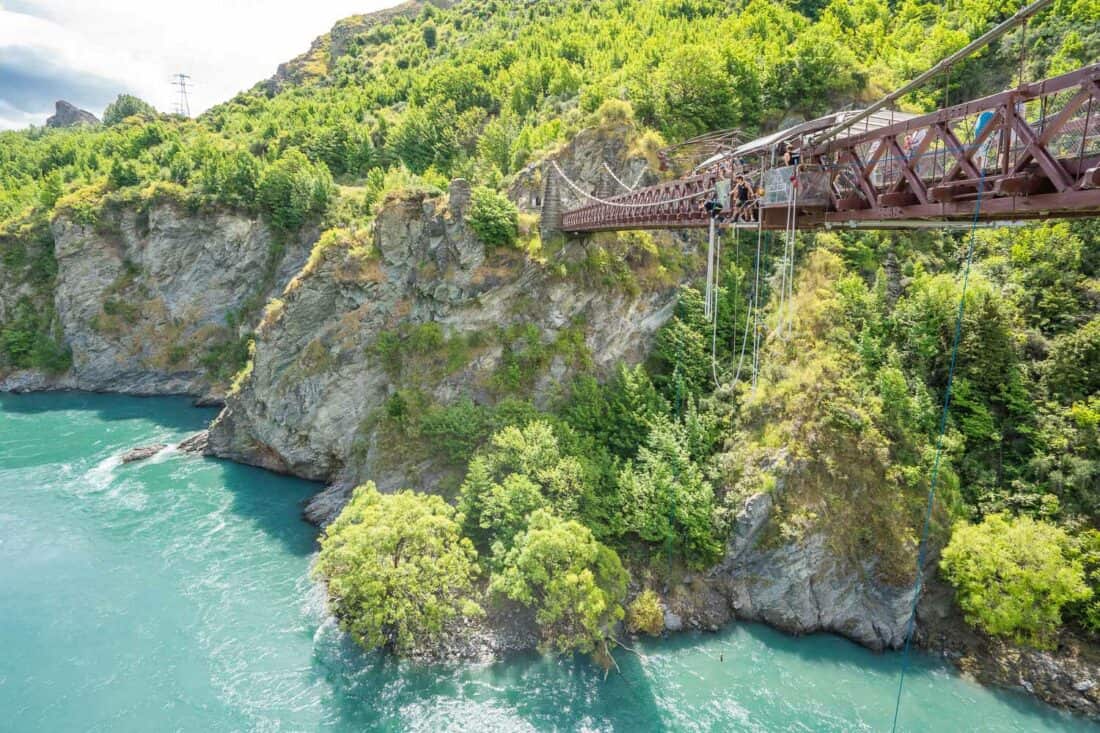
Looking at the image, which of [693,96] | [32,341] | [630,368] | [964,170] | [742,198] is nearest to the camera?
[964,170]

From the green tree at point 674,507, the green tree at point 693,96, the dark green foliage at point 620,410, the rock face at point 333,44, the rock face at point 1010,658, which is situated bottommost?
the rock face at point 1010,658

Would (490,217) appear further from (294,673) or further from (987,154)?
(987,154)

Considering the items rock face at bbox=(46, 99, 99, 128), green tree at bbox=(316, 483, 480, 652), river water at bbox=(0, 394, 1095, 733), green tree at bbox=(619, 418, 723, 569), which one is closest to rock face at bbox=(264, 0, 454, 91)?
rock face at bbox=(46, 99, 99, 128)

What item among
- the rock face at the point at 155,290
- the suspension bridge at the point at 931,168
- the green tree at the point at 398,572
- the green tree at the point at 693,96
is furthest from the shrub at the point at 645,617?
the rock face at the point at 155,290

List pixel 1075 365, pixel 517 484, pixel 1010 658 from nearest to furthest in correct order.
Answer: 1. pixel 1010 658
2. pixel 1075 365
3. pixel 517 484

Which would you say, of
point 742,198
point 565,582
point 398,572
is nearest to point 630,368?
point 565,582

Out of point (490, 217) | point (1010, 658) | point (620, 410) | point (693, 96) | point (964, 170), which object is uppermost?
point (693, 96)

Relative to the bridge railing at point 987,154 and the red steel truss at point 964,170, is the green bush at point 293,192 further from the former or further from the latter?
the bridge railing at point 987,154
